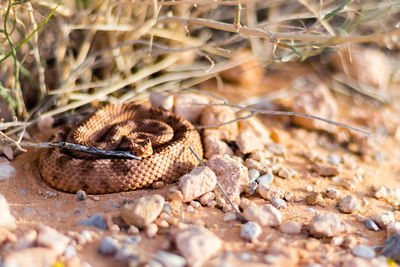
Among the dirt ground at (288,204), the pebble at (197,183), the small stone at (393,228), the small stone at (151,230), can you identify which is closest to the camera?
the dirt ground at (288,204)

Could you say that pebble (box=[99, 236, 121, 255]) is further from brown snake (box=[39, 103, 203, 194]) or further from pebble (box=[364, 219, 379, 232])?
pebble (box=[364, 219, 379, 232])

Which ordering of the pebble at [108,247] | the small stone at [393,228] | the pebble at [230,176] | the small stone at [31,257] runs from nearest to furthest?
1. the small stone at [31,257]
2. the pebble at [108,247]
3. the small stone at [393,228]
4. the pebble at [230,176]

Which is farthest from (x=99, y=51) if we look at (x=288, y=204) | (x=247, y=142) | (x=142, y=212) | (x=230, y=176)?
(x=288, y=204)

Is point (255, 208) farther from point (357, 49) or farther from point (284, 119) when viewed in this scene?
point (357, 49)

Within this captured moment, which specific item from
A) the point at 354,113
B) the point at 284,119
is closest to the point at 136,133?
the point at 284,119

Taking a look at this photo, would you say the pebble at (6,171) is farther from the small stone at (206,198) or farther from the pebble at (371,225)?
the pebble at (371,225)

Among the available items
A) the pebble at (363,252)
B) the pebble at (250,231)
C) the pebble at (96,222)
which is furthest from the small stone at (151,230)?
the pebble at (363,252)
